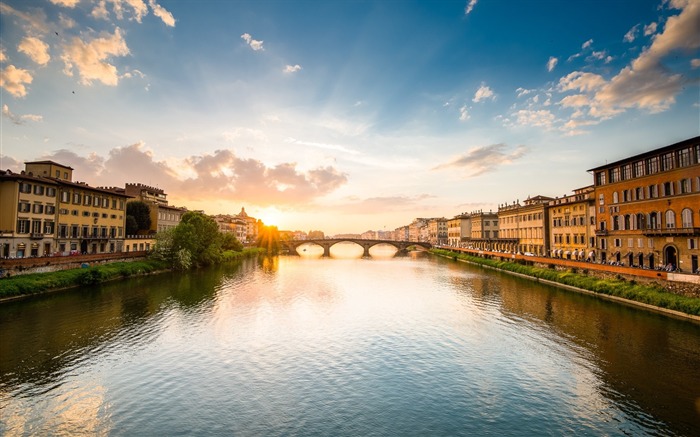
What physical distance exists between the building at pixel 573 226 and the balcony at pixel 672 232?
13249 millimetres

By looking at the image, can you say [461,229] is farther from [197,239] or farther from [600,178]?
[197,239]

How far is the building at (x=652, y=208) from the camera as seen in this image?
4066cm

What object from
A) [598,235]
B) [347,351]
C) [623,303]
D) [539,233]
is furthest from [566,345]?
[539,233]

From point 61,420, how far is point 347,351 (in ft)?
50.3

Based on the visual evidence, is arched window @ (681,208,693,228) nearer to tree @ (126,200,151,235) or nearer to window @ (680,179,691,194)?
window @ (680,179,691,194)

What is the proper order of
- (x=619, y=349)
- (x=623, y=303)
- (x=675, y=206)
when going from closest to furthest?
(x=619, y=349), (x=623, y=303), (x=675, y=206)

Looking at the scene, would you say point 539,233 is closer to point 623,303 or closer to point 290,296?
point 623,303

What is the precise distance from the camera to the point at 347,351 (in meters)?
25.6

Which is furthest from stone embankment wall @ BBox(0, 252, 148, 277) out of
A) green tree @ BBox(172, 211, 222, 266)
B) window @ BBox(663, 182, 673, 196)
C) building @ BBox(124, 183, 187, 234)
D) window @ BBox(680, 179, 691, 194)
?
window @ BBox(663, 182, 673, 196)

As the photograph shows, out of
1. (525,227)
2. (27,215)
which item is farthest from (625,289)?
(27,215)

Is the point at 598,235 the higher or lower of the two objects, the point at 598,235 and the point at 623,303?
the higher

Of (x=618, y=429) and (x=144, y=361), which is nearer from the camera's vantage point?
(x=618, y=429)

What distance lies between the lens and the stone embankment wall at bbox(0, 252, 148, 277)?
41.0 m

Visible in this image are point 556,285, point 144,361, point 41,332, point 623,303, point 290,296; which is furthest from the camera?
point 556,285
